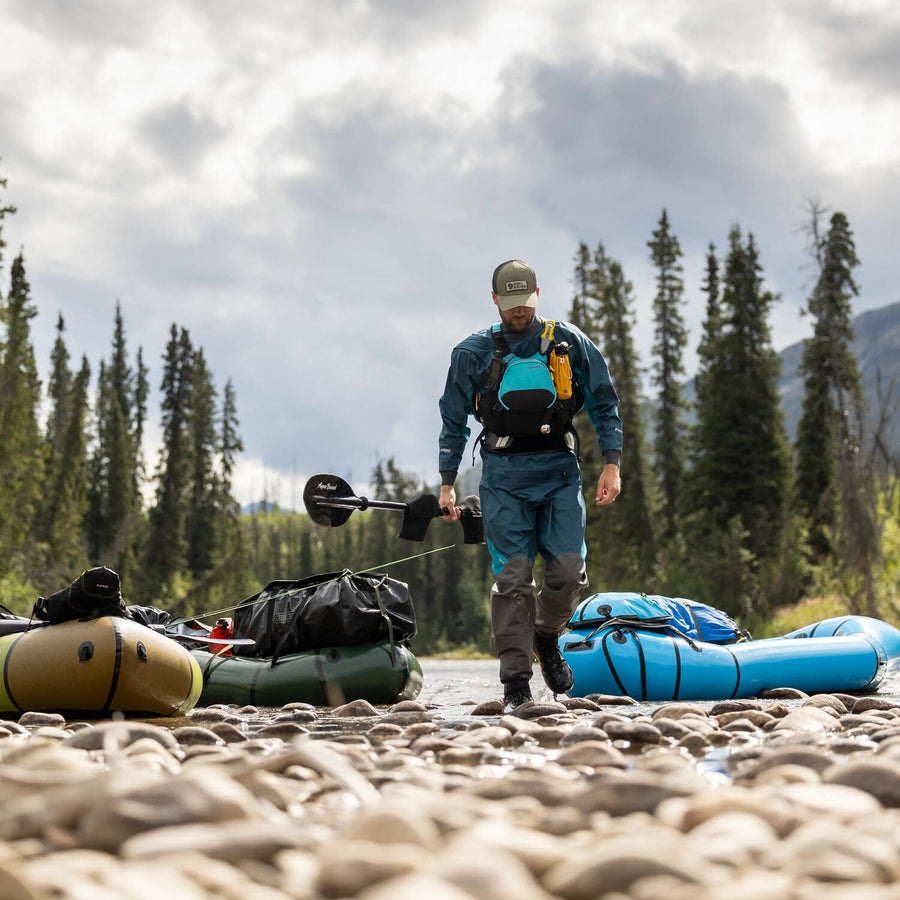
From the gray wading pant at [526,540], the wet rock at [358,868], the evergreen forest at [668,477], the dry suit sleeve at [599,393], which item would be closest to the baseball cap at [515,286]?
the dry suit sleeve at [599,393]

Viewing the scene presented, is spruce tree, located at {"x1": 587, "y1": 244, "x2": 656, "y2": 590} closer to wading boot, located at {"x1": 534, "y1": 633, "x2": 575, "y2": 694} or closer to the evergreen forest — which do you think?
the evergreen forest

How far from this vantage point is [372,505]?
26.5 ft

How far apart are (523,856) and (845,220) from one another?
138 ft

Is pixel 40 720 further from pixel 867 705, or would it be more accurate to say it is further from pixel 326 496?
pixel 867 705

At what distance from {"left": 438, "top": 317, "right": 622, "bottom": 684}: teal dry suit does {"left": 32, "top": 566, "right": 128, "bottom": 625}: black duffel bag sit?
214 centimetres

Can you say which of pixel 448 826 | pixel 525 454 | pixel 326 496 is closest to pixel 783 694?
pixel 525 454

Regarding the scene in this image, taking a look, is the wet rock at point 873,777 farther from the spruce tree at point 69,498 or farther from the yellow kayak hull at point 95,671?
the spruce tree at point 69,498

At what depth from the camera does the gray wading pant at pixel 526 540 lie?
21.9 feet

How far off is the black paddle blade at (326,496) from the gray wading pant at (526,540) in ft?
4.76

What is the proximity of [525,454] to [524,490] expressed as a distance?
218 millimetres

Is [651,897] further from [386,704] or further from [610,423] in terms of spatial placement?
[386,704]

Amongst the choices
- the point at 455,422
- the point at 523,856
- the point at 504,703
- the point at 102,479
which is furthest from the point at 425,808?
the point at 102,479

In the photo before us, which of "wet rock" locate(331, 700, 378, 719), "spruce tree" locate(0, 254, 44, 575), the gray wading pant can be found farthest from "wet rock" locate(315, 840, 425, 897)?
"spruce tree" locate(0, 254, 44, 575)

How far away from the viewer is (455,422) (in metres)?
7.06
